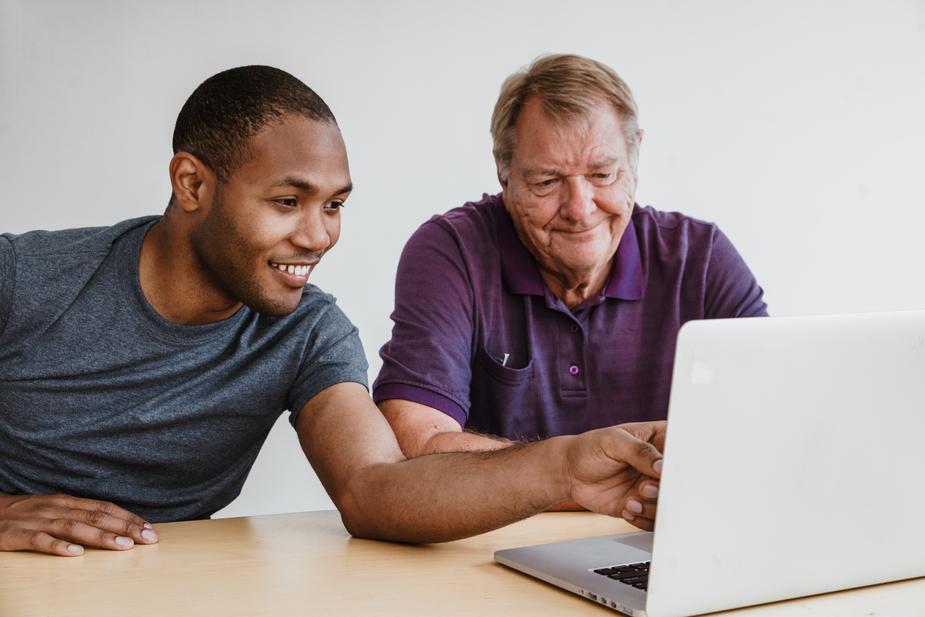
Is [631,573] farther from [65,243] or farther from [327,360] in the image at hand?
[65,243]

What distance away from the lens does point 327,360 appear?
1.51 meters

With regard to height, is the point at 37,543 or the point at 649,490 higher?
the point at 649,490

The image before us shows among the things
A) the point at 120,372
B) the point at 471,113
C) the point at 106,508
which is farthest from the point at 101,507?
the point at 471,113

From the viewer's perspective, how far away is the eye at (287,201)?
145cm

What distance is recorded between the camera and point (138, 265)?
155 centimetres

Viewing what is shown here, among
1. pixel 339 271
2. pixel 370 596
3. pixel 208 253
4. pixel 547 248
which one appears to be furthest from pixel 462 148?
pixel 370 596

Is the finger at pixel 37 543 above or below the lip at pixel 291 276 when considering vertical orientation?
below

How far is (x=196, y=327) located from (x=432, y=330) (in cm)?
40

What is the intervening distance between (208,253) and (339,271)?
105 cm

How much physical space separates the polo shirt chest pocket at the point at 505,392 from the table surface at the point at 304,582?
511mm

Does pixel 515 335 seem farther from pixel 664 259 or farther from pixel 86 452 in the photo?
pixel 86 452

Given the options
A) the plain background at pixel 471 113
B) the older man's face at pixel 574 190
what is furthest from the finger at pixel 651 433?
the plain background at pixel 471 113

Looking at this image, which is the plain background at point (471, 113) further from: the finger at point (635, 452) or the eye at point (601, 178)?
the finger at point (635, 452)

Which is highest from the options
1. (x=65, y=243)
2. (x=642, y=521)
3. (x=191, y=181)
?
(x=191, y=181)
